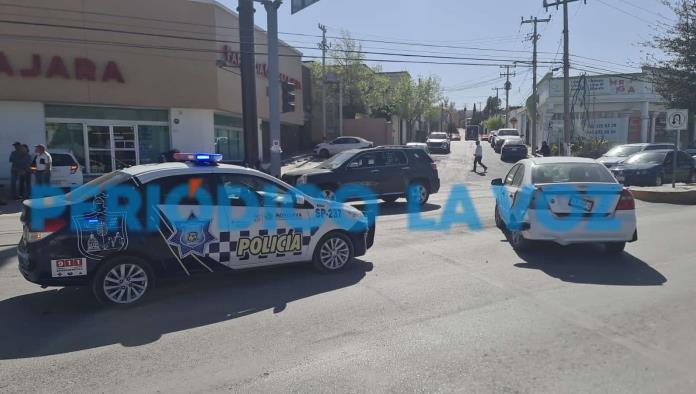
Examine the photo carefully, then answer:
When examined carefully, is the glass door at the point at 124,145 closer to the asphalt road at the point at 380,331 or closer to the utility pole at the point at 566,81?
the asphalt road at the point at 380,331

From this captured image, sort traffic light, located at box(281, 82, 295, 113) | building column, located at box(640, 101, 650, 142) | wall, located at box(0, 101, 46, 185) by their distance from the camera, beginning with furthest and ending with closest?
building column, located at box(640, 101, 650, 142), wall, located at box(0, 101, 46, 185), traffic light, located at box(281, 82, 295, 113)

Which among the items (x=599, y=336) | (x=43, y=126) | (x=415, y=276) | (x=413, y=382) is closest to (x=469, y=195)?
(x=415, y=276)

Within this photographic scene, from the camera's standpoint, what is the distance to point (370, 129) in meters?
47.2

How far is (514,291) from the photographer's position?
19.8ft

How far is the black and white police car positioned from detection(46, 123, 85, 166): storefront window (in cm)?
1805

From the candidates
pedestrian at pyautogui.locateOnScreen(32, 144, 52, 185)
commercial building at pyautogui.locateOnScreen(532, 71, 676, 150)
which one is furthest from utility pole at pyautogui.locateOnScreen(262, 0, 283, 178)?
commercial building at pyautogui.locateOnScreen(532, 71, 676, 150)

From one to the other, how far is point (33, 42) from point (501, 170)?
22407 mm

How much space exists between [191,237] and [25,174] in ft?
41.9

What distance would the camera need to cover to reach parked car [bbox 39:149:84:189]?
50.8ft

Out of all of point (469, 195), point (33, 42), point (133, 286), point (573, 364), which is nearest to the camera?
point (573, 364)

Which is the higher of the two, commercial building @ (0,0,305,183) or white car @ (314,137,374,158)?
commercial building @ (0,0,305,183)

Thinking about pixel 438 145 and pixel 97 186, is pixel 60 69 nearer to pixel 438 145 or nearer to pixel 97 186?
pixel 97 186

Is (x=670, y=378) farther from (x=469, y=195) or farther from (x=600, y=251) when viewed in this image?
(x=469, y=195)

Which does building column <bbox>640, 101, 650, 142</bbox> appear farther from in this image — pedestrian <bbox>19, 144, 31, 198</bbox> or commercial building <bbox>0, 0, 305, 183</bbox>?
pedestrian <bbox>19, 144, 31, 198</bbox>
